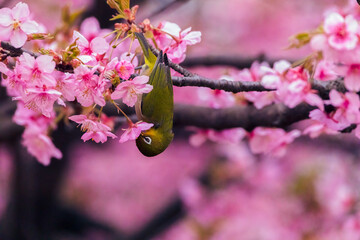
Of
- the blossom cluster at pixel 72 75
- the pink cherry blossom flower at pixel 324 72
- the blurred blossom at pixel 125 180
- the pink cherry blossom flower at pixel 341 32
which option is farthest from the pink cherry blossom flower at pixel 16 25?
the blurred blossom at pixel 125 180

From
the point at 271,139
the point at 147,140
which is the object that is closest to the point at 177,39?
the point at 147,140

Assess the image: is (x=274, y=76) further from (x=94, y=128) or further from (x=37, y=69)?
(x=37, y=69)

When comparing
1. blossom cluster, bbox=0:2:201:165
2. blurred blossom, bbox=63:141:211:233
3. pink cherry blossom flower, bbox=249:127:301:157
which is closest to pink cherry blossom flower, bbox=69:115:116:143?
blossom cluster, bbox=0:2:201:165

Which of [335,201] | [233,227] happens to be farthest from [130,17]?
[233,227]

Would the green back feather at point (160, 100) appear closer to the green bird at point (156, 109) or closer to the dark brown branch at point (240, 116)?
the green bird at point (156, 109)

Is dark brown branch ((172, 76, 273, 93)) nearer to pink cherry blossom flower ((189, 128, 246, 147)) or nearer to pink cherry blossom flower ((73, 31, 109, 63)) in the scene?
pink cherry blossom flower ((73, 31, 109, 63))

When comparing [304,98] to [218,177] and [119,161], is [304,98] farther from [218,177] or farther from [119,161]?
[119,161]
